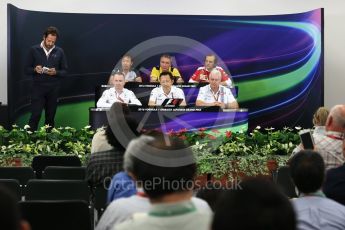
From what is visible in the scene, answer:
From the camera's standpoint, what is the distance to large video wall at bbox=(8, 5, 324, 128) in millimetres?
10016

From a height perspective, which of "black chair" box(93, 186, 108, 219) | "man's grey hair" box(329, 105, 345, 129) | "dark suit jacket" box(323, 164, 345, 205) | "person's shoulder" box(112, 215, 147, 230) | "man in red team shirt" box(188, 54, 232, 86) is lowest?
"black chair" box(93, 186, 108, 219)

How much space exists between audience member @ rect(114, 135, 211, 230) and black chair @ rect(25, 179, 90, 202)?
173cm

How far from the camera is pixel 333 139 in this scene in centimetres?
404

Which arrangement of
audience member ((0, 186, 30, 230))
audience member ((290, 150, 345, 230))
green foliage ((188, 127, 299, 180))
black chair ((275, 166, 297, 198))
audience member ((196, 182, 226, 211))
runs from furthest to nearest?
green foliage ((188, 127, 299, 180)) → black chair ((275, 166, 297, 198)) → audience member ((196, 182, 226, 211)) → audience member ((290, 150, 345, 230)) → audience member ((0, 186, 30, 230))

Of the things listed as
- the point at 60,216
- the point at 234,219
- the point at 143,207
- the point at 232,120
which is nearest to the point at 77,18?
the point at 232,120

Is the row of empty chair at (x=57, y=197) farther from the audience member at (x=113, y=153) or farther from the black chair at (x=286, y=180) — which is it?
the black chair at (x=286, y=180)

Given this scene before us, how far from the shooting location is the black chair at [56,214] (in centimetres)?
309

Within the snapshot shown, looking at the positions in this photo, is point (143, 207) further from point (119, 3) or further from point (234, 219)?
point (119, 3)

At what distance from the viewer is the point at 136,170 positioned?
6.76ft

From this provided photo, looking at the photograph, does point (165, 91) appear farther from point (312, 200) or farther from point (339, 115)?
point (312, 200)

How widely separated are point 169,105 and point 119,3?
3252 mm

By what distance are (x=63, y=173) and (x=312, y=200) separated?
7.55ft

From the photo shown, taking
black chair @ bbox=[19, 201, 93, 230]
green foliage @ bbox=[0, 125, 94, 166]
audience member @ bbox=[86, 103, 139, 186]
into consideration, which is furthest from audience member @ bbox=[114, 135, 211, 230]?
green foliage @ bbox=[0, 125, 94, 166]

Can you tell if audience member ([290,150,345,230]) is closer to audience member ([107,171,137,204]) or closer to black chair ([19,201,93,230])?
audience member ([107,171,137,204])
